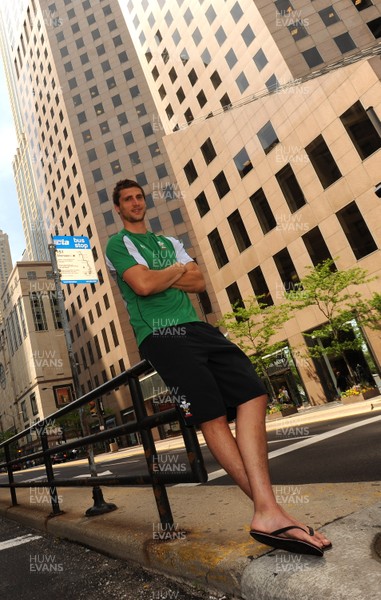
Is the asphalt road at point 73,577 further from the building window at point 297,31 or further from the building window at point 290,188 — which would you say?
the building window at point 297,31

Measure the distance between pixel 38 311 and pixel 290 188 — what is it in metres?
56.8

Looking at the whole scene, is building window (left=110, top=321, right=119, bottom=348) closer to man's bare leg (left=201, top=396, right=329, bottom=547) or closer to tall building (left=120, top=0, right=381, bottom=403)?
tall building (left=120, top=0, right=381, bottom=403)

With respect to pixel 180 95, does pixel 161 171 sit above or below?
above

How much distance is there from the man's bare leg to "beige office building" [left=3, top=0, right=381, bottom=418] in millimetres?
19385

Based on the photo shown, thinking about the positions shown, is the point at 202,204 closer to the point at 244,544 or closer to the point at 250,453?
the point at 250,453

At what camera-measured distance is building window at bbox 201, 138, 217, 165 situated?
2930 centimetres

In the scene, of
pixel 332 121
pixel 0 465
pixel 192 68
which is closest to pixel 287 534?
pixel 0 465

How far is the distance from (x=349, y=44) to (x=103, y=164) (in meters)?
32.3

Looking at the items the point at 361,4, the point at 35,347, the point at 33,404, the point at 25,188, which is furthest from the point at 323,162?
the point at 25,188

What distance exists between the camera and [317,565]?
4.78 ft

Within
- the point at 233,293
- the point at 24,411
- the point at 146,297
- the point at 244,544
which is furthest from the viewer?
the point at 24,411

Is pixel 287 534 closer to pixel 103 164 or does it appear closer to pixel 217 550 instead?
pixel 217 550

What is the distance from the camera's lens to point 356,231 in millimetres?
20578

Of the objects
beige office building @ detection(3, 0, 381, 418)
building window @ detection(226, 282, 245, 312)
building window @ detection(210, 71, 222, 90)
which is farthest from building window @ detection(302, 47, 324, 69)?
building window @ detection(226, 282, 245, 312)
